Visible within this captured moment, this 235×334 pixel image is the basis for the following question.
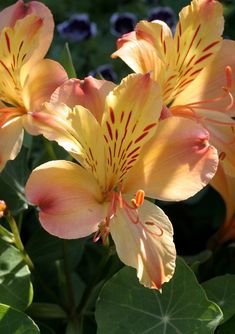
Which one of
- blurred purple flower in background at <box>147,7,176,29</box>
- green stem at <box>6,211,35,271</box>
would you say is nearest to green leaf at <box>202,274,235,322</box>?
green stem at <box>6,211,35,271</box>

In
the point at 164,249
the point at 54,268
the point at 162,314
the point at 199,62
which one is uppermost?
the point at 199,62

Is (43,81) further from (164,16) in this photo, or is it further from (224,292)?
(164,16)

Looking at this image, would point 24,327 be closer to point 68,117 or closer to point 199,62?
point 68,117

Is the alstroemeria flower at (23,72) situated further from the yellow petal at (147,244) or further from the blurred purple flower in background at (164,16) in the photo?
the blurred purple flower in background at (164,16)

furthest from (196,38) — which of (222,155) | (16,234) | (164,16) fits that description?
(164,16)

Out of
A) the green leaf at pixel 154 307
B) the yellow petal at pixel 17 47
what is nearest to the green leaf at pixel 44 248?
the green leaf at pixel 154 307

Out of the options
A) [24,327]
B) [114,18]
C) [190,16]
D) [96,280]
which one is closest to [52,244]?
[96,280]
